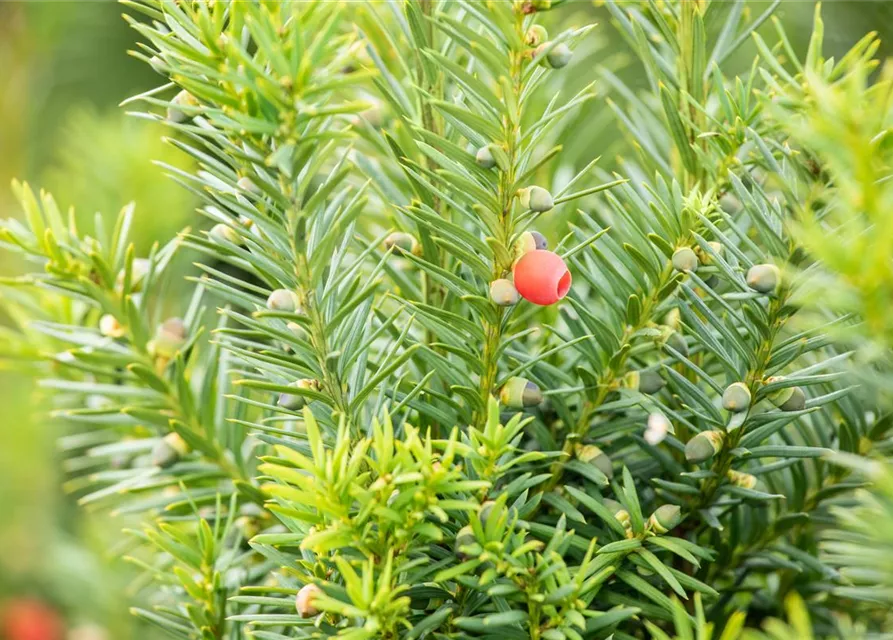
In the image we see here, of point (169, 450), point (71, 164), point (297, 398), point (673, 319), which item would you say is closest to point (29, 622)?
point (71, 164)

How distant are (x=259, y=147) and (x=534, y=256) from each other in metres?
0.12

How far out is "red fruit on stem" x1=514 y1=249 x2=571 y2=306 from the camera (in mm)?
355

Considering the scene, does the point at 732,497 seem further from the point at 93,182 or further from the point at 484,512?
the point at 93,182

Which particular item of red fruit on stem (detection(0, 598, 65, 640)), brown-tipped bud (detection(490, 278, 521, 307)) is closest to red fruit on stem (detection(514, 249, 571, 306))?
brown-tipped bud (detection(490, 278, 521, 307))

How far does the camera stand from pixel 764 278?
344 millimetres

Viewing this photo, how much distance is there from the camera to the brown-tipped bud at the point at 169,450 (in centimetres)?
48

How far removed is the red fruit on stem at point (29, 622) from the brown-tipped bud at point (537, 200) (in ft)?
2.86

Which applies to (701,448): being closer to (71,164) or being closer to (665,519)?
(665,519)

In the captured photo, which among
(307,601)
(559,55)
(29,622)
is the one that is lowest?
(29,622)

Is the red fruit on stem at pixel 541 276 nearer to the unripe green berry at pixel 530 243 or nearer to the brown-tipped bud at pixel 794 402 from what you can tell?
the unripe green berry at pixel 530 243

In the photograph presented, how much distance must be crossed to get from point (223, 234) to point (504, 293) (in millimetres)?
135

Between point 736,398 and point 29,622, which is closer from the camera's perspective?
point 736,398

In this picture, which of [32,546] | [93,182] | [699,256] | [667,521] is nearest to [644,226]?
[699,256]

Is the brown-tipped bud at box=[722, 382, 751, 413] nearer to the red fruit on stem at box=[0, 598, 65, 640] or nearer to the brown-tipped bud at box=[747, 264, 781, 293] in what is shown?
the brown-tipped bud at box=[747, 264, 781, 293]
